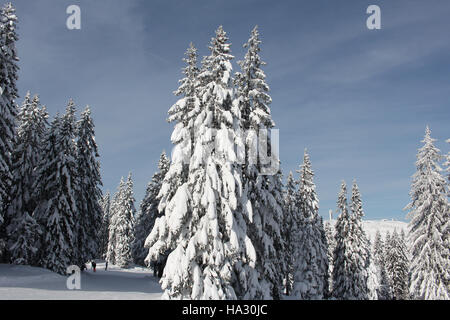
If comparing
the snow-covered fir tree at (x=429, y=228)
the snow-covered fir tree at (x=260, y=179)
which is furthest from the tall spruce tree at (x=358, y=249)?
the snow-covered fir tree at (x=260, y=179)

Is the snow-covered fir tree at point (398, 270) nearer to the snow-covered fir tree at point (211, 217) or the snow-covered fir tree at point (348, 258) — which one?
the snow-covered fir tree at point (348, 258)

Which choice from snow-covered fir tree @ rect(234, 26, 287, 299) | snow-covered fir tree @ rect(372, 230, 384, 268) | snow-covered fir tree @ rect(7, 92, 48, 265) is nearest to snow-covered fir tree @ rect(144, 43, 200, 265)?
snow-covered fir tree @ rect(234, 26, 287, 299)

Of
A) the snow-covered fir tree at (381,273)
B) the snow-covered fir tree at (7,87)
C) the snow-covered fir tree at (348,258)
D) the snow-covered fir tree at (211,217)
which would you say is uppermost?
the snow-covered fir tree at (7,87)

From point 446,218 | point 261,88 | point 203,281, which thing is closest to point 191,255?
point 203,281

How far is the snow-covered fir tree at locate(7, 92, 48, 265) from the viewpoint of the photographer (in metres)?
29.7

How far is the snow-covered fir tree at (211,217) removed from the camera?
14.8 metres

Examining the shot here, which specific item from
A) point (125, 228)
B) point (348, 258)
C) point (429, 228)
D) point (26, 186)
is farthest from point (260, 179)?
point (125, 228)

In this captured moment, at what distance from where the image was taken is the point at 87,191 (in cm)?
3884

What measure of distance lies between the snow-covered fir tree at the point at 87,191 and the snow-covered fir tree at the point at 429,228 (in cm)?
3271

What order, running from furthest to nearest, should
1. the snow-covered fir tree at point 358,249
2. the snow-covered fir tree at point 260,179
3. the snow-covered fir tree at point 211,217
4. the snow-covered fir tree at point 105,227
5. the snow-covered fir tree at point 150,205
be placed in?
the snow-covered fir tree at point 105,227 → the snow-covered fir tree at point 150,205 → the snow-covered fir tree at point 358,249 → the snow-covered fir tree at point 260,179 → the snow-covered fir tree at point 211,217

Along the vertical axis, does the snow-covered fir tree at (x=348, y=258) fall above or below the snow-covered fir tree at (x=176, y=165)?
below

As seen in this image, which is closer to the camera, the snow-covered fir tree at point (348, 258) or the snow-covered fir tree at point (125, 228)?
the snow-covered fir tree at point (348, 258)

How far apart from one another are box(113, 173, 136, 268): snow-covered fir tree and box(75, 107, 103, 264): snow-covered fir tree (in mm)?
31651
